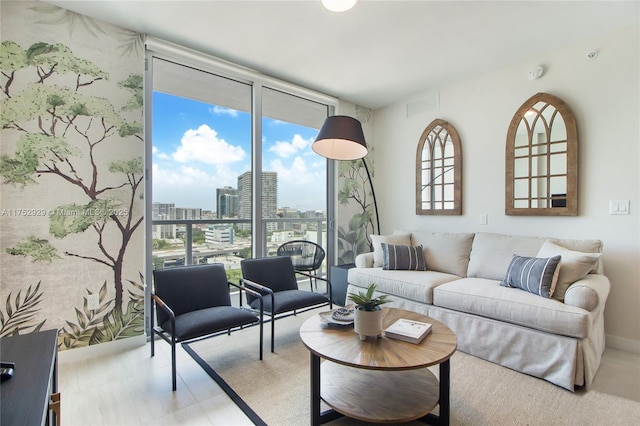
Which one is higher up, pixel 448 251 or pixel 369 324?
pixel 448 251

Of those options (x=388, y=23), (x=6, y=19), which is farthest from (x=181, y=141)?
(x=388, y=23)

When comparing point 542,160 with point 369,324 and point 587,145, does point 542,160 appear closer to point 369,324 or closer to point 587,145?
point 587,145

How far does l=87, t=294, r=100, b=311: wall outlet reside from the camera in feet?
8.25

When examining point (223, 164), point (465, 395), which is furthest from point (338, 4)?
point (465, 395)

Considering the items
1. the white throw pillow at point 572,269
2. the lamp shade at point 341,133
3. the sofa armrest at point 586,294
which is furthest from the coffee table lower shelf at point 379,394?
the lamp shade at point 341,133

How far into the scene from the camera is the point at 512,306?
2.33 meters

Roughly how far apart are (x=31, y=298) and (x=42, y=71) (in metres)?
1.68

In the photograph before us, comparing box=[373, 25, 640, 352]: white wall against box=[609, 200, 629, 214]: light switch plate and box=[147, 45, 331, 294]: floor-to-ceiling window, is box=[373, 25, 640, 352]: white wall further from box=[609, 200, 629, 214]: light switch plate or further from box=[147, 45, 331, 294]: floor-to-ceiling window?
box=[147, 45, 331, 294]: floor-to-ceiling window

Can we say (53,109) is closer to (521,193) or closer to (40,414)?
(40,414)

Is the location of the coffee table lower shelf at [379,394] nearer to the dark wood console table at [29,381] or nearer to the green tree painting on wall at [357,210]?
the dark wood console table at [29,381]

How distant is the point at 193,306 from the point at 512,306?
247cm

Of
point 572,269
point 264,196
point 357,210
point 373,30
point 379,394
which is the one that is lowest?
point 379,394

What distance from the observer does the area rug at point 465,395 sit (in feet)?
5.85

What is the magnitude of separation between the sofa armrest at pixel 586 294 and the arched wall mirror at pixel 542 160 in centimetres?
87
